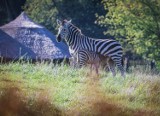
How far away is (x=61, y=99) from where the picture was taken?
838cm

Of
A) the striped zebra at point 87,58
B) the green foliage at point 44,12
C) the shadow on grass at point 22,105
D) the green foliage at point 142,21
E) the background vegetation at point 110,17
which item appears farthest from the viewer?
the green foliage at point 44,12

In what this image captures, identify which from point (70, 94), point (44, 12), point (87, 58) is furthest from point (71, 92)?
point (44, 12)

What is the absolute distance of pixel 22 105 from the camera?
7.26 metres

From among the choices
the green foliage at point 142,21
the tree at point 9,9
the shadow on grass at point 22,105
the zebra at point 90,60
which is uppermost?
the tree at point 9,9

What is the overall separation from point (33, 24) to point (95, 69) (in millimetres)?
15324

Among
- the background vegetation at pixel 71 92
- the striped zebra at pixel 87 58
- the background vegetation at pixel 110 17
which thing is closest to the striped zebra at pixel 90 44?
the striped zebra at pixel 87 58

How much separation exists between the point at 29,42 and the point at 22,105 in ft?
62.5

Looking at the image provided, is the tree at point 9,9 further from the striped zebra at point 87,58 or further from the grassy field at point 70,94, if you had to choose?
the grassy field at point 70,94

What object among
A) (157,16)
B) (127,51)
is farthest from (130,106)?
(127,51)

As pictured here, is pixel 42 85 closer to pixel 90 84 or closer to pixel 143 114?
pixel 90 84

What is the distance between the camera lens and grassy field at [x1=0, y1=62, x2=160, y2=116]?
7289 millimetres

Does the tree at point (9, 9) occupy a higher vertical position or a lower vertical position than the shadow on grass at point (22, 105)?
higher

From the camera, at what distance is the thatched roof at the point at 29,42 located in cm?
2505

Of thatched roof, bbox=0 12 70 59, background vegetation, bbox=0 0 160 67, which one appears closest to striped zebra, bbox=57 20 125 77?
thatched roof, bbox=0 12 70 59
